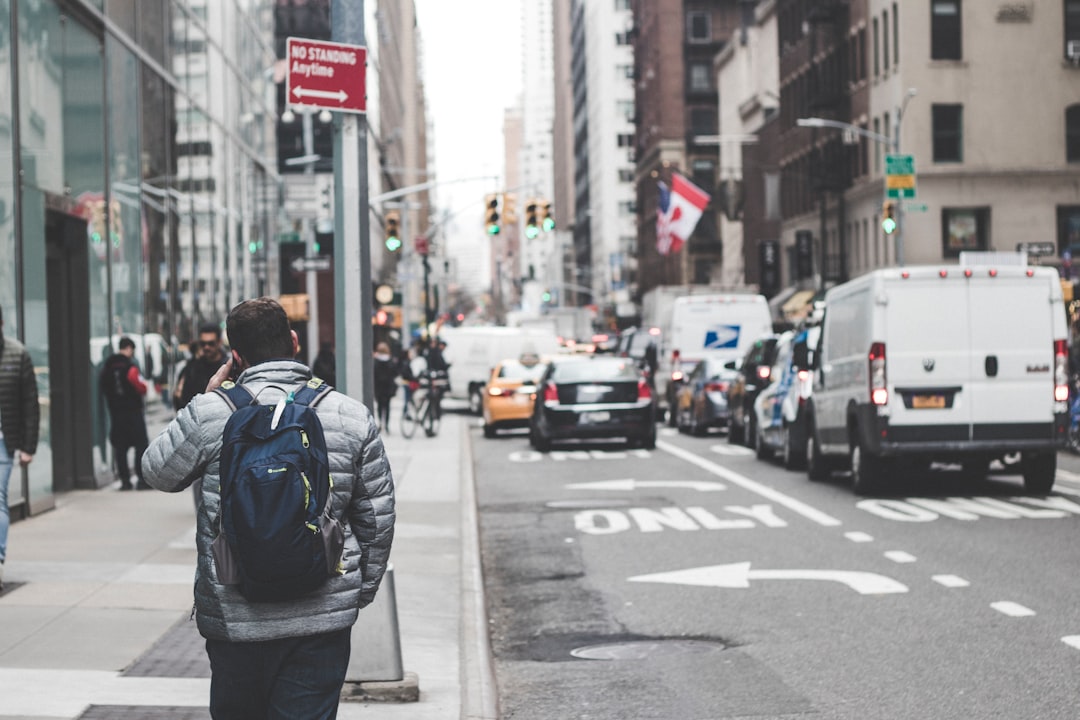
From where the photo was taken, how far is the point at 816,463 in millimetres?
20812

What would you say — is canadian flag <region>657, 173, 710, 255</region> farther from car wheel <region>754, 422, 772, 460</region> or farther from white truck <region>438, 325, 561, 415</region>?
car wheel <region>754, 422, 772, 460</region>

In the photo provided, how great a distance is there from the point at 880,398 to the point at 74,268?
9022mm

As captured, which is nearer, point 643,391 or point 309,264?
point 643,391

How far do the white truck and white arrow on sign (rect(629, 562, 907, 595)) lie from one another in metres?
32.2

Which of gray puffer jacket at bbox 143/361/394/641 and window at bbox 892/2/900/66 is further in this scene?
window at bbox 892/2/900/66

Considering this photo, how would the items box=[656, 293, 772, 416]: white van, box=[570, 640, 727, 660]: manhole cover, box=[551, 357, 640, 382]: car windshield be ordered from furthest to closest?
box=[656, 293, 772, 416]: white van, box=[551, 357, 640, 382]: car windshield, box=[570, 640, 727, 660]: manhole cover

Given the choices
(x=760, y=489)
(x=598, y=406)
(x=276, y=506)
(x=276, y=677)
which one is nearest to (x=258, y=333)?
(x=276, y=506)

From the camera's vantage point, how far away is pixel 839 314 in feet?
64.8

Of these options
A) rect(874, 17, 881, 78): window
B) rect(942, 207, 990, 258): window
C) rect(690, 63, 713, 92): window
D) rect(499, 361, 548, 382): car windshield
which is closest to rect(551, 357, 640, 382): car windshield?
rect(499, 361, 548, 382): car windshield

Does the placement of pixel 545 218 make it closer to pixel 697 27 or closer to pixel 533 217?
pixel 533 217

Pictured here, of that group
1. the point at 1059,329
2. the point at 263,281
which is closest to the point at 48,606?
the point at 1059,329

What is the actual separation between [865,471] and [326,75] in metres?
11.1

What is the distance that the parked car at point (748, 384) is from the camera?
86.5 feet

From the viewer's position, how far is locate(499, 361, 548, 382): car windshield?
3438 cm
